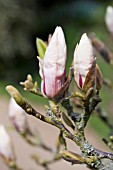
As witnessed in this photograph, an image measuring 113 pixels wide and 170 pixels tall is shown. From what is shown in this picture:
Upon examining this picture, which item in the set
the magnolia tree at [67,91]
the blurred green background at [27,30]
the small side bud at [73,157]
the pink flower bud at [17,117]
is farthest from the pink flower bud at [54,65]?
the blurred green background at [27,30]

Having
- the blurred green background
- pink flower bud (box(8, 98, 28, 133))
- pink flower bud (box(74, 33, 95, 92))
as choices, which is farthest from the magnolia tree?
the blurred green background

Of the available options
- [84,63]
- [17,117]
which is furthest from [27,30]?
[84,63]

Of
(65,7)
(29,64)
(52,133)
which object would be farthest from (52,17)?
(52,133)

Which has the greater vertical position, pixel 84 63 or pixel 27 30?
pixel 27 30

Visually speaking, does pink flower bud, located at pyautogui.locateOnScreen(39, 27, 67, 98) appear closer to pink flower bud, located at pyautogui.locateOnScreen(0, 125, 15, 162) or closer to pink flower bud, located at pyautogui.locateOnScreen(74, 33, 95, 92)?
pink flower bud, located at pyautogui.locateOnScreen(74, 33, 95, 92)

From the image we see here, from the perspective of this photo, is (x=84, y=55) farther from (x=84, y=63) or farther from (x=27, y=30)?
(x=27, y=30)
